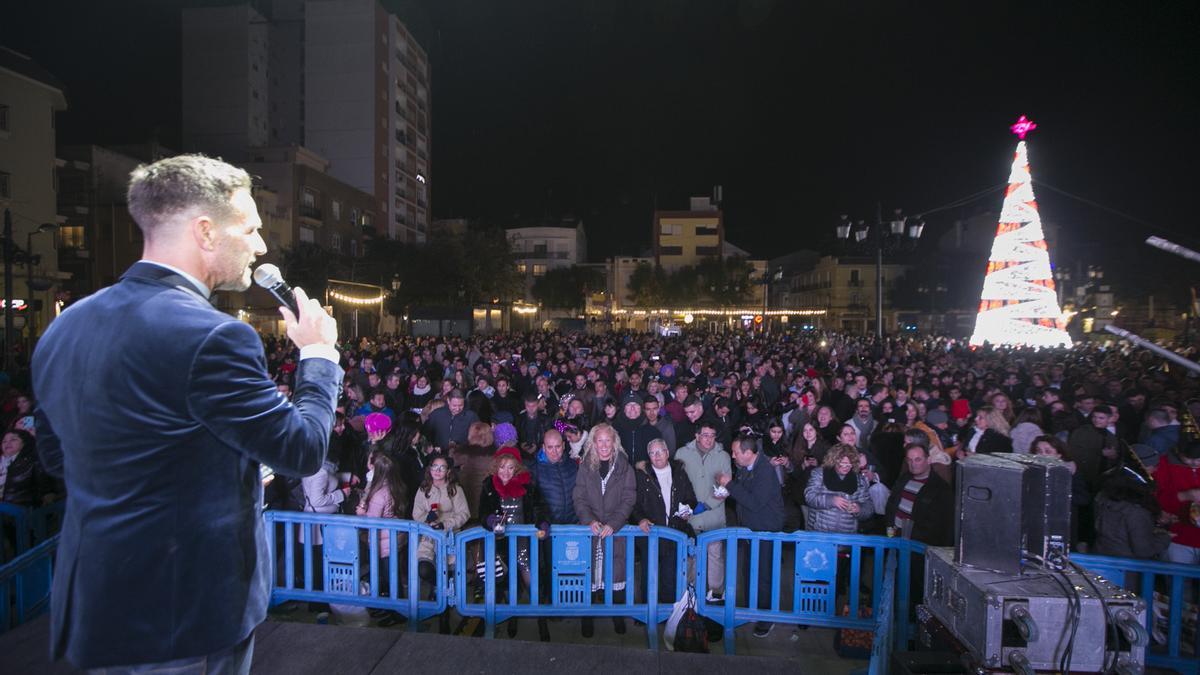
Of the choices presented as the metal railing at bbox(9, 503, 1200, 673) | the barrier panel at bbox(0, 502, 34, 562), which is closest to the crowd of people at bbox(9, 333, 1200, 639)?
the metal railing at bbox(9, 503, 1200, 673)

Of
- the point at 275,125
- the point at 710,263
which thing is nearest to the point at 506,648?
the point at 710,263

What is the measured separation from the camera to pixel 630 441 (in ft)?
25.7

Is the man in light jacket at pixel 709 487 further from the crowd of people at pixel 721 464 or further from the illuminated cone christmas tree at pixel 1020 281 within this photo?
the illuminated cone christmas tree at pixel 1020 281

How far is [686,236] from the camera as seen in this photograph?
71750mm

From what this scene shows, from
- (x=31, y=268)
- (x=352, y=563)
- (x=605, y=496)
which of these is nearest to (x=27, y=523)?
(x=352, y=563)

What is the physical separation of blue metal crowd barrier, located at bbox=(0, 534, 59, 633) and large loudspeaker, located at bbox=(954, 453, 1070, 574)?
17.2 ft

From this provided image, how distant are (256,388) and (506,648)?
8.16ft

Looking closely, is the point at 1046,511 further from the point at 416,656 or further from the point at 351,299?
the point at 351,299

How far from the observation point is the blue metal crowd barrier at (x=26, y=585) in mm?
3783

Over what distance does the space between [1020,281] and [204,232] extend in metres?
27.7

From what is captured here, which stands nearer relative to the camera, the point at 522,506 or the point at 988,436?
the point at 522,506

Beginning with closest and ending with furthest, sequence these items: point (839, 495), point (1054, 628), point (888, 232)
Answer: point (1054, 628), point (839, 495), point (888, 232)

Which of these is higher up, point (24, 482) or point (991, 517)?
point (991, 517)

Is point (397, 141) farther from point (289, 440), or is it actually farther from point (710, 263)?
point (289, 440)
